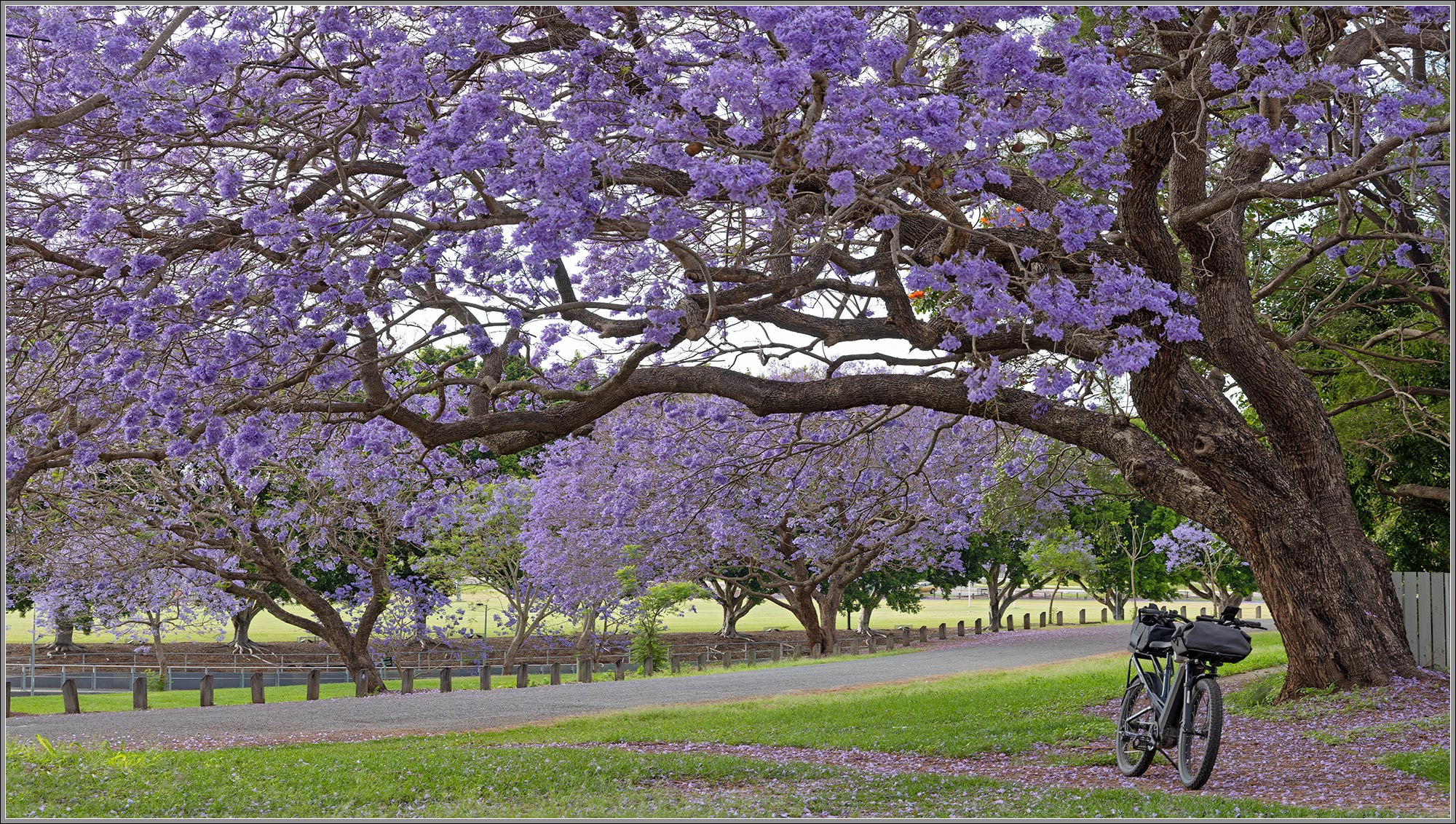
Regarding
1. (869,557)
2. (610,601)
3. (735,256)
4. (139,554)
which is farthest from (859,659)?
(735,256)

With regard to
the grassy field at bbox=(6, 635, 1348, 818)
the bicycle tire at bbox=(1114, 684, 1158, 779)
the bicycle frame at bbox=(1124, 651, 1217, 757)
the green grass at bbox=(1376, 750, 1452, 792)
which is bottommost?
the grassy field at bbox=(6, 635, 1348, 818)

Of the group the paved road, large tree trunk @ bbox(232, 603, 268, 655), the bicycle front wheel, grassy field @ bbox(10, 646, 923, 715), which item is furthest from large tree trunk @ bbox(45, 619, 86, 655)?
the bicycle front wheel

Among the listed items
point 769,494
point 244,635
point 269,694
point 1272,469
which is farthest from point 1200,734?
point 244,635

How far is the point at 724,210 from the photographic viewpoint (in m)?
7.20

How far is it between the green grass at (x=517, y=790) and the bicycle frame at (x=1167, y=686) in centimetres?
40

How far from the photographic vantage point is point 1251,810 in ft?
18.9

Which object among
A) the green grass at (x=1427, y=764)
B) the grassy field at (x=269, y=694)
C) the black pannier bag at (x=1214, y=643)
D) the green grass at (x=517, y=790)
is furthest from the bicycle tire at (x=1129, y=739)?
the grassy field at (x=269, y=694)

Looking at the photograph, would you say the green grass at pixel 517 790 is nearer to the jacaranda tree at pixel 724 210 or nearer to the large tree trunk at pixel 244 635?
the jacaranda tree at pixel 724 210

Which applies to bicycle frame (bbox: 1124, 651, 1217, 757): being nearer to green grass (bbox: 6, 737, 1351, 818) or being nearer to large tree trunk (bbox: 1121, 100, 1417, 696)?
green grass (bbox: 6, 737, 1351, 818)

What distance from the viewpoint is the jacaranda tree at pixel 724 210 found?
19.3 ft

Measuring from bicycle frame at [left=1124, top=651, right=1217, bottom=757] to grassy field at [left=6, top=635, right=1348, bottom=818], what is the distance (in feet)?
1.32

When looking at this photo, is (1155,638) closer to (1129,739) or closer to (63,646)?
(1129,739)

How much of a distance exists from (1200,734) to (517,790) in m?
3.95

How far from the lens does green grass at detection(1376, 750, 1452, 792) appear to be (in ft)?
21.6
